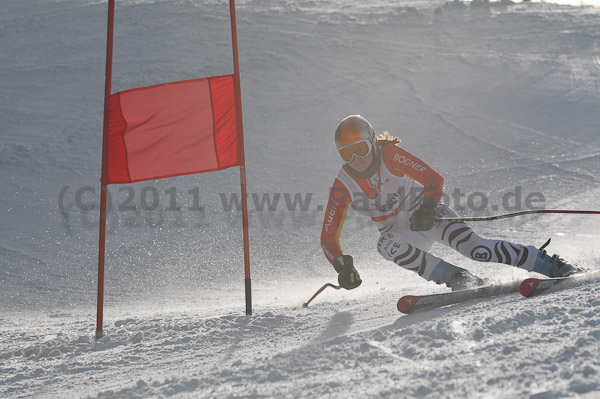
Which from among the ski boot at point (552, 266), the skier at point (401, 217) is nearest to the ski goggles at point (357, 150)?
the skier at point (401, 217)

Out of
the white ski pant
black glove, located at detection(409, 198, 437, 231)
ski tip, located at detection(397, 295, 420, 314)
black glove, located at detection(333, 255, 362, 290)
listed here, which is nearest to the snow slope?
ski tip, located at detection(397, 295, 420, 314)

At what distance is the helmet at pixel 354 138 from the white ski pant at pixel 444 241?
25.0 inches

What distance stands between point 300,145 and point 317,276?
13.0ft

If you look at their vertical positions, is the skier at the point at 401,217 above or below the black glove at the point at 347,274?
above

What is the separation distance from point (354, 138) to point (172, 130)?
4.07ft

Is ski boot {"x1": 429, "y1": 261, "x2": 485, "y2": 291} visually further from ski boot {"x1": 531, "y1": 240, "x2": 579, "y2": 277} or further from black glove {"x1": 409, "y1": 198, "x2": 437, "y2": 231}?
ski boot {"x1": 531, "y1": 240, "x2": 579, "y2": 277}

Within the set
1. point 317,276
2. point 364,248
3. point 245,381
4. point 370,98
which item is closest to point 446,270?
point 245,381

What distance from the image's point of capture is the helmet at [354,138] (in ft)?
14.5

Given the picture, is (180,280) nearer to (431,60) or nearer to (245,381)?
(245,381)

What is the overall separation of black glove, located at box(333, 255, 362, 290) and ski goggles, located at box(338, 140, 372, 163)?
0.72 metres

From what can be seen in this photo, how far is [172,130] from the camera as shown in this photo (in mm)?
4316

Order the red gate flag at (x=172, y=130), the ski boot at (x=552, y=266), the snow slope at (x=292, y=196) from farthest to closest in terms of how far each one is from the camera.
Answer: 1. the red gate flag at (x=172, y=130)
2. the ski boot at (x=552, y=266)
3. the snow slope at (x=292, y=196)

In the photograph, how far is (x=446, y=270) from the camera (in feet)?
14.2

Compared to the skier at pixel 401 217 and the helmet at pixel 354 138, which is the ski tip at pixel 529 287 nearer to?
the skier at pixel 401 217
